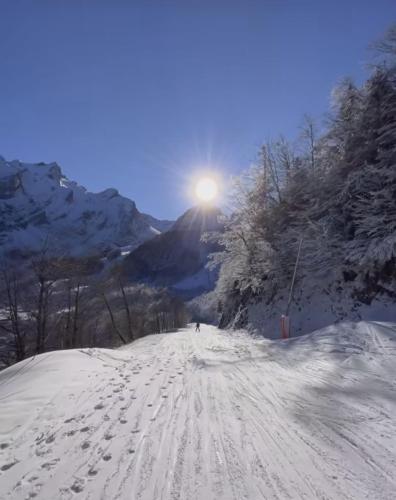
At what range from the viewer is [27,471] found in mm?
2893

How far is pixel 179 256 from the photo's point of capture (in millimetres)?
164875

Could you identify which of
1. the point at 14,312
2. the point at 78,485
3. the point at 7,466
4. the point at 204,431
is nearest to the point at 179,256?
the point at 14,312

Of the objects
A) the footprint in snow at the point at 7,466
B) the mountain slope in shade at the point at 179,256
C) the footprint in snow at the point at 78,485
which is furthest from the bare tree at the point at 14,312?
the mountain slope in shade at the point at 179,256

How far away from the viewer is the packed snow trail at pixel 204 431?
262cm

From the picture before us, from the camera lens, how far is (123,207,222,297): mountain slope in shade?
6033 inches

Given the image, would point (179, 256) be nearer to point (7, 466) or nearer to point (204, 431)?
point (204, 431)

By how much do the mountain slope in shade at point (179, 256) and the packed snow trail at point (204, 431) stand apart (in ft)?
458

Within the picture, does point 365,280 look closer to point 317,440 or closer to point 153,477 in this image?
point 317,440

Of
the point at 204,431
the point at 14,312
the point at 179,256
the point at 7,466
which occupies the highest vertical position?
the point at 179,256

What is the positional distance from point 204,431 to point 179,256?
530 feet

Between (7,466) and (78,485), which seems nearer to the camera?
(78,485)

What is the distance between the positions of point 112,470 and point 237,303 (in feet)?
71.8

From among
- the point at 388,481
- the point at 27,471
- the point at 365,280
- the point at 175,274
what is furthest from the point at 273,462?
the point at 175,274

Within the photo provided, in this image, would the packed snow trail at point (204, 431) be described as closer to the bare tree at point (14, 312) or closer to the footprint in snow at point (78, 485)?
the footprint in snow at point (78, 485)
